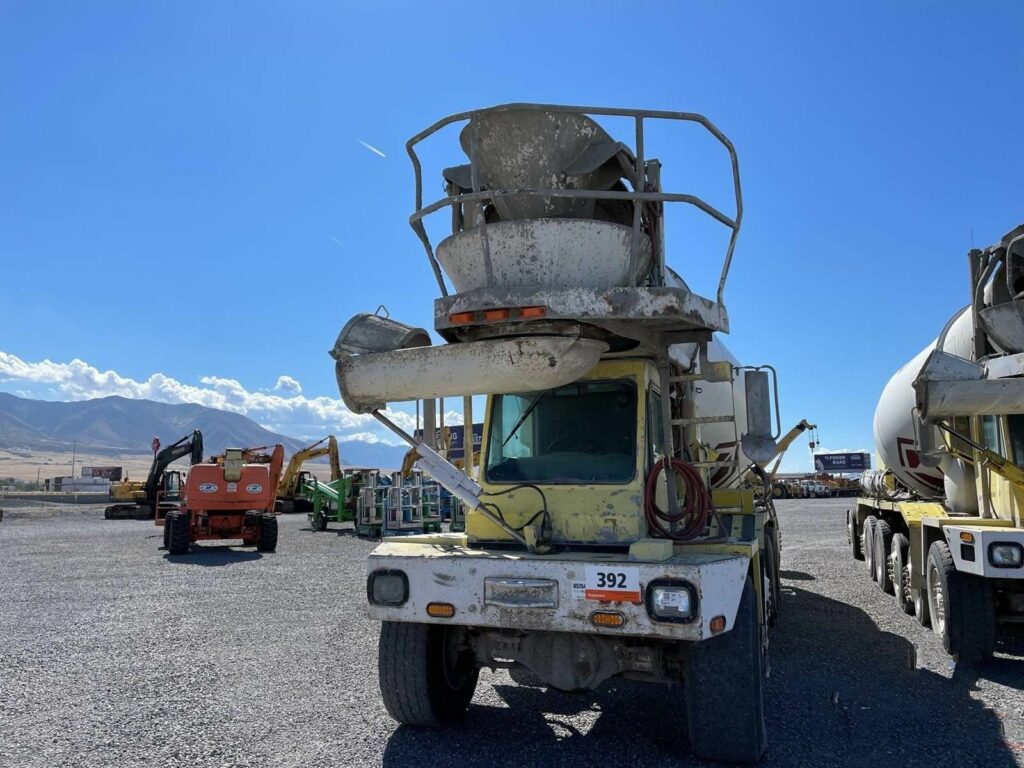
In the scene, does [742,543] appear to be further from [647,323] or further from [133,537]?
[133,537]

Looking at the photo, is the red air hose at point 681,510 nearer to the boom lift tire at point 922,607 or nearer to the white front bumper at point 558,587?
the white front bumper at point 558,587

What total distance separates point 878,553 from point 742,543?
25.1ft

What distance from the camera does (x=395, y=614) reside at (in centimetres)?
432

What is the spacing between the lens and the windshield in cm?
477

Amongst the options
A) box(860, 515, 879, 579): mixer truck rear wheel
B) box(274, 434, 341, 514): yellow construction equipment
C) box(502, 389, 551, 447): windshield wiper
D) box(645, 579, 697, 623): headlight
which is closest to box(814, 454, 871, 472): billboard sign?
box(274, 434, 341, 514): yellow construction equipment

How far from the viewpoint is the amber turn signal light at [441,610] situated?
419 cm

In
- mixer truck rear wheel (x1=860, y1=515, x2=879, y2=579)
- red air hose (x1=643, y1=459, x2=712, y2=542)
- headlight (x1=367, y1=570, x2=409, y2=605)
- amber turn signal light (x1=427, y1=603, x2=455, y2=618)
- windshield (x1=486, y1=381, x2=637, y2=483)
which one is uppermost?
windshield (x1=486, y1=381, x2=637, y2=483)

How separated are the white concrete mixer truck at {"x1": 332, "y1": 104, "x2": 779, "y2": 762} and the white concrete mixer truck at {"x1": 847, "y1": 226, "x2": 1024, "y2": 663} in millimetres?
1907

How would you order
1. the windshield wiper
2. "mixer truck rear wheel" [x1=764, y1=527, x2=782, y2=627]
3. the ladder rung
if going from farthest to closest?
"mixer truck rear wheel" [x1=764, y1=527, x2=782, y2=627]
the windshield wiper
the ladder rung

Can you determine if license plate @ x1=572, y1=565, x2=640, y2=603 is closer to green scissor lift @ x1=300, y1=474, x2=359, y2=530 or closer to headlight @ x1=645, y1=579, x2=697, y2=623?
headlight @ x1=645, y1=579, x2=697, y2=623

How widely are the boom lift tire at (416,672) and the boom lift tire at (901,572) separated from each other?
252 inches

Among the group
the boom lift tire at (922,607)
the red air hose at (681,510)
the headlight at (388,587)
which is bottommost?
the boom lift tire at (922,607)

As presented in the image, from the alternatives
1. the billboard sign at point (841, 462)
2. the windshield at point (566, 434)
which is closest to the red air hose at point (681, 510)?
the windshield at point (566, 434)

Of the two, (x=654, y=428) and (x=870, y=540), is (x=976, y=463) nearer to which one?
(x=654, y=428)
